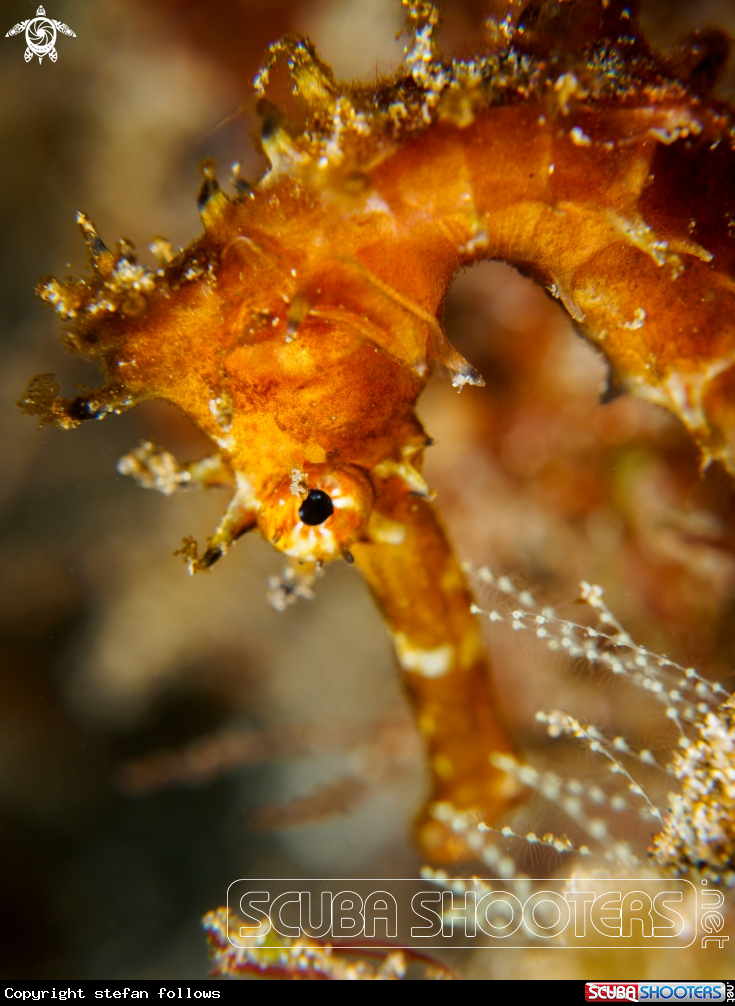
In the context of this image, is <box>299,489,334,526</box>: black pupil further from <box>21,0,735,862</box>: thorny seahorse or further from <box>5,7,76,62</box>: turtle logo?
<box>5,7,76,62</box>: turtle logo

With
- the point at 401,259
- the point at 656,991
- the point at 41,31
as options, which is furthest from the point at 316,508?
the point at 656,991

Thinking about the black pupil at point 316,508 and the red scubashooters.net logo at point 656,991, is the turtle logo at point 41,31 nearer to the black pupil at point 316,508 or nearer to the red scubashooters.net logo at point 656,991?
the black pupil at point 316,508

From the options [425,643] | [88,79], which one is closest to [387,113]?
[88,79]

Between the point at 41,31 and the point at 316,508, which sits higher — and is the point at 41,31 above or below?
above

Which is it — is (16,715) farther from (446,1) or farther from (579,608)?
(446,1)

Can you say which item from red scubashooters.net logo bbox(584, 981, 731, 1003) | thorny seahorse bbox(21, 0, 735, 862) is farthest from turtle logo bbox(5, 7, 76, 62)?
red scubashooters.net logo bbox(584, 981, 731, 1003)

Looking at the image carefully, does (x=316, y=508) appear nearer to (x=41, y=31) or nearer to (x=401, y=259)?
(x=401, y=259)

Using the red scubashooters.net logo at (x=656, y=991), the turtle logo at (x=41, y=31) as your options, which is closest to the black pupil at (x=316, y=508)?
the turtle logo at (x=41, y=31)

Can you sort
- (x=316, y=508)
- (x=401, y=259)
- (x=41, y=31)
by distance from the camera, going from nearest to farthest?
(x=401, y=259)
(x=316, y=508)
(x=41, y=31)
